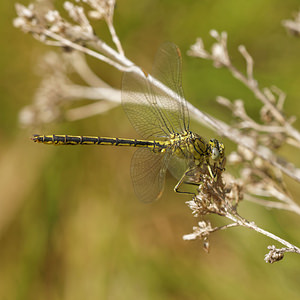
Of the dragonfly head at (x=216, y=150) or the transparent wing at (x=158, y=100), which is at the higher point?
the transparent wing at (x=158, y=100)

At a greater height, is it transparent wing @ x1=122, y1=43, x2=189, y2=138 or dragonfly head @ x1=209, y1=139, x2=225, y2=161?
transparent wing @ x1=122, y1=43, x2=189, y2=138

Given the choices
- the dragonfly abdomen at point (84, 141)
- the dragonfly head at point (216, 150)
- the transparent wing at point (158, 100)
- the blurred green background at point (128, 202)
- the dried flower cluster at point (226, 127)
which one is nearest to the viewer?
the dried flower cluster at point (226, 127)

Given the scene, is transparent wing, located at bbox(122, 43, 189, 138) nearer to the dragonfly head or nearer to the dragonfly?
the dragonfly

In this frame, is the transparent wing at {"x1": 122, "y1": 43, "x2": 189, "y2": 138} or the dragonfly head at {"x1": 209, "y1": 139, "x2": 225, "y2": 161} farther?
the transparent wing at {"x1": 122, "y1": 43, "x2": 189, "y2": 138}

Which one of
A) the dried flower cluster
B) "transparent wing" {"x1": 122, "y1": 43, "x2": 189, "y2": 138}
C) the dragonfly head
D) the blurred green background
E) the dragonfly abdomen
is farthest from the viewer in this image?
the blurred green background

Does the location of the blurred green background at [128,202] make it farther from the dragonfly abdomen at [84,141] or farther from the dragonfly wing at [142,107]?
the dragonfly wing at [142,107]

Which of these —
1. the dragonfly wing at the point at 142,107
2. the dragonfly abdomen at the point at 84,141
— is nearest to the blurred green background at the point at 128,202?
the dragonfly abdomen at the point at 84,141

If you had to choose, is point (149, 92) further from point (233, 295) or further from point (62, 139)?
point (233, 295)

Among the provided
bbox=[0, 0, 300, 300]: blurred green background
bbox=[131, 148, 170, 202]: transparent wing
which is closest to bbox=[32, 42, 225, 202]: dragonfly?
bbox=[131, 148, 170, 202]: transparent wing
